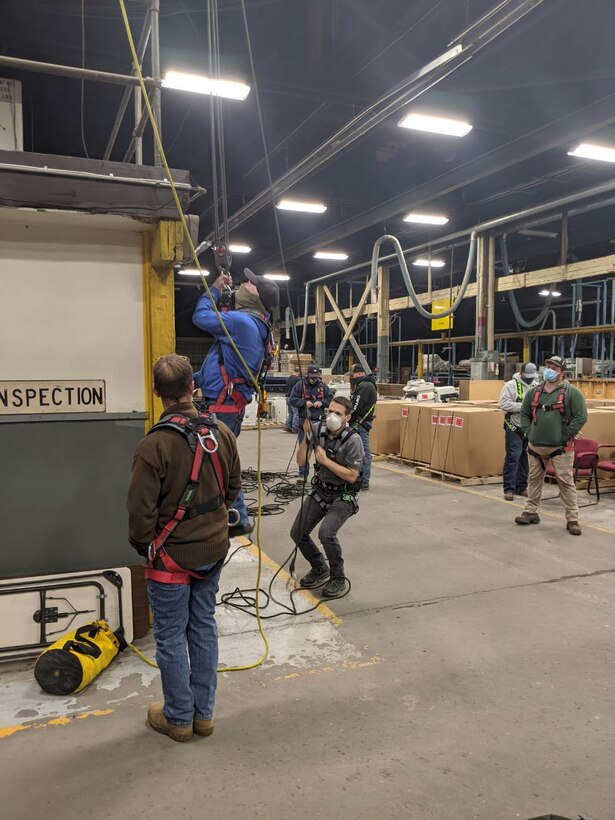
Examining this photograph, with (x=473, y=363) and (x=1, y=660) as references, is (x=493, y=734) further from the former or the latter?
(x=473, y=363)

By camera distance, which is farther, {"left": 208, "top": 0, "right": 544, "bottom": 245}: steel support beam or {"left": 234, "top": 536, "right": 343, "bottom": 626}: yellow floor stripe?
{"left": 208, "top": 0, "right": 544, "bottom": 245}: steel support beam

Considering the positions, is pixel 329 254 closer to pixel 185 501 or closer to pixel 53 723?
pixel 185 501

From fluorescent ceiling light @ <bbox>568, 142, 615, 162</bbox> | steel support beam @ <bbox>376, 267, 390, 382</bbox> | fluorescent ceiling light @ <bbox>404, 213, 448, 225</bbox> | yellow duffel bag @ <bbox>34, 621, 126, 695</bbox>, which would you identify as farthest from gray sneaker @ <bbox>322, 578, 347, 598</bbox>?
steel support beam @ <bbox>376, 267, 390, 382</bbox>

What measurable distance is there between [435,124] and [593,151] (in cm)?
297

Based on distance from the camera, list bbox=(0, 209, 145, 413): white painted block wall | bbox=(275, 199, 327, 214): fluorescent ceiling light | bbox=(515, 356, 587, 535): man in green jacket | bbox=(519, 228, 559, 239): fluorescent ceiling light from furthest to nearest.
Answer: bbox=(519, 228, 559, 239): fluorescent ceiling light, bbox=(275, 199, 327, 214): fluorescent ceiling light, bbox=(515, 356, 587, 535): man in green jacket, bbox=(0, 209, 145, 413): white painted block wall

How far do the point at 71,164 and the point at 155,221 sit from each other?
1.67 feet

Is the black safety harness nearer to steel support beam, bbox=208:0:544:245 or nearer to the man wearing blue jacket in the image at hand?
the man wearing blue jacket

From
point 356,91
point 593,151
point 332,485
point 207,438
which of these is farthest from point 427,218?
point 207,438

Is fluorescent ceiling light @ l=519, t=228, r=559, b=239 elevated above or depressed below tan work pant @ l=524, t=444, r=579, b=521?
above

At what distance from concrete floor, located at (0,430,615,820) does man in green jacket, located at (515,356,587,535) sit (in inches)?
58.9

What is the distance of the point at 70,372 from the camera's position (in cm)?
338

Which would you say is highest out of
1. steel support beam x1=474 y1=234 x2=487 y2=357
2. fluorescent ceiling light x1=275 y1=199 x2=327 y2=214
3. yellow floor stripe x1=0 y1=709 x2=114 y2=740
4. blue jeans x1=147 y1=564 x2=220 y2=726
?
fluorescent ceiling light x1=275 y1=199 x2=327 y2=214

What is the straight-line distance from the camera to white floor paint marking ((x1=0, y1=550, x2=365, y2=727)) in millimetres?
2932

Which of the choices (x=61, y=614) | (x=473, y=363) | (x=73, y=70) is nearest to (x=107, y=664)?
(x=61, y=614)
